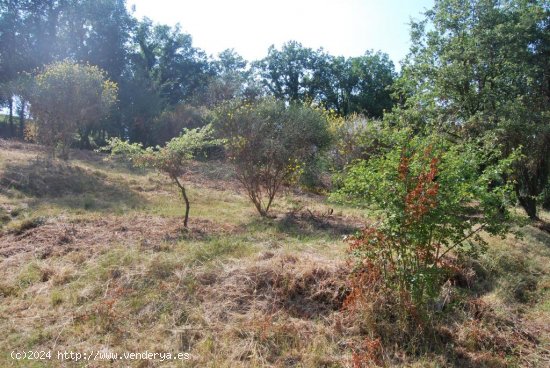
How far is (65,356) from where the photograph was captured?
377 centimetres

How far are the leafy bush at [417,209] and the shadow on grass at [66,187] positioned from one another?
682cm

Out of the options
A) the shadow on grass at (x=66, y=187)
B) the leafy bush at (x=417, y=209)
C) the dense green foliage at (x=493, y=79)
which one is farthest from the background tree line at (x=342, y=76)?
the shadow on grass at (x=66, y=187)

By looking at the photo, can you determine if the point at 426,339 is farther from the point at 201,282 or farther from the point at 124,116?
the point at 124,116

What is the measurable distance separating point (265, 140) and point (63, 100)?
8.82m

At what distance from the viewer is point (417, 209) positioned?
3.80 m

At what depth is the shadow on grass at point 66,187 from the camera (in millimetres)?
9484

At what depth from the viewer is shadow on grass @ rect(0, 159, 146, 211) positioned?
948 cm

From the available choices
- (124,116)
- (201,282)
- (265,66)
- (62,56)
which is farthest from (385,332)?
(265,66)

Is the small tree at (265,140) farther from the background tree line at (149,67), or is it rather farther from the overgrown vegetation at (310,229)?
the background tree line at (149,67)

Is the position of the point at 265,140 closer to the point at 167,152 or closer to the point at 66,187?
the point at 167,152

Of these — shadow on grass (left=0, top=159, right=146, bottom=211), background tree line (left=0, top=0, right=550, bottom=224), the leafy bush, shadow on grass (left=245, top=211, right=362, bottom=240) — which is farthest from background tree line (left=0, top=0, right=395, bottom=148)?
the leafy bush

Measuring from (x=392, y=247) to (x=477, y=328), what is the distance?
1.25 metres

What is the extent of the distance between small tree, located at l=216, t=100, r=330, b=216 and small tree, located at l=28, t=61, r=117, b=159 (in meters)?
7.50

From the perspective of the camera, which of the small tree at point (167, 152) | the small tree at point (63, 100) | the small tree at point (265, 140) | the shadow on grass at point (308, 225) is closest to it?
the small tree at point (167, 152)
